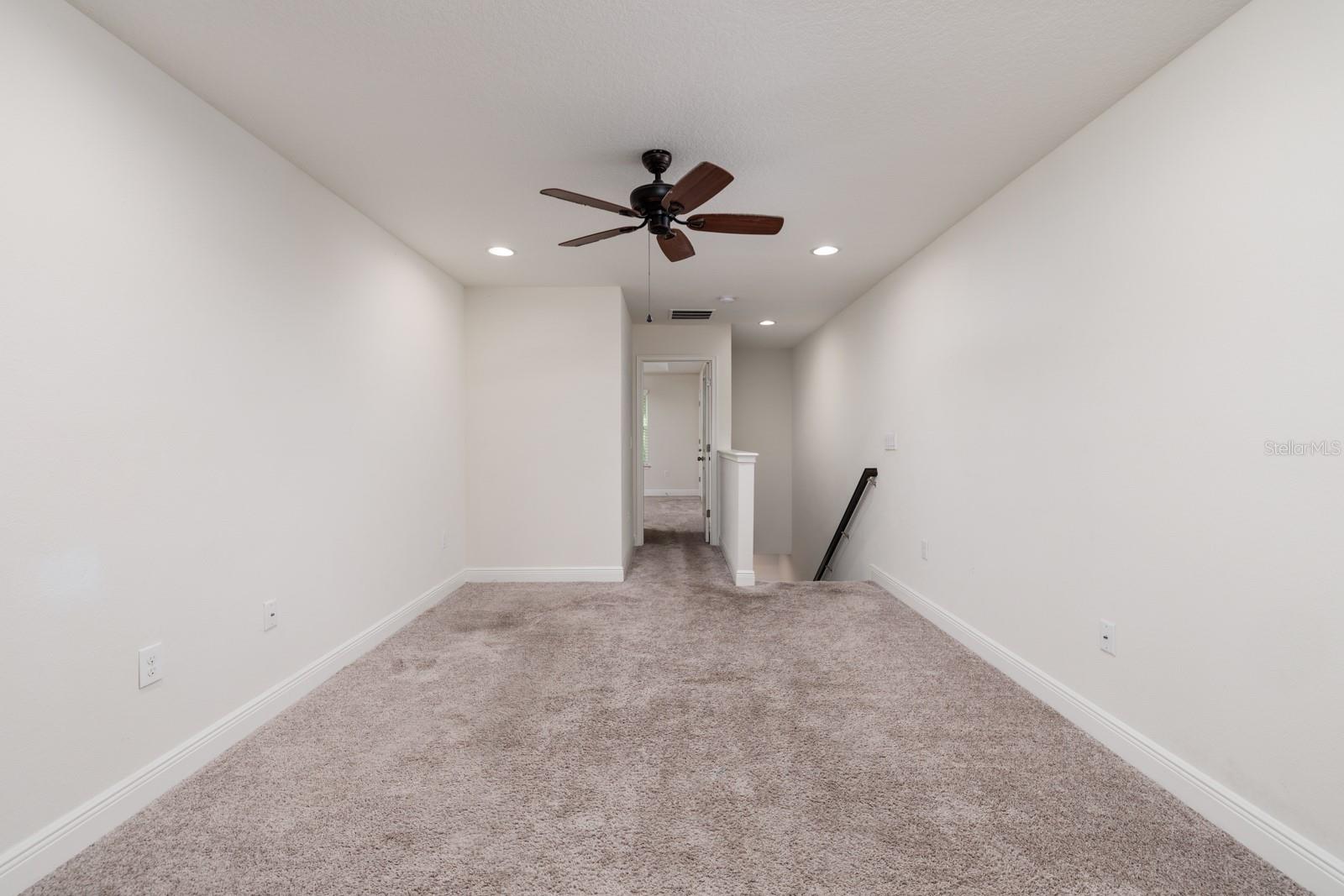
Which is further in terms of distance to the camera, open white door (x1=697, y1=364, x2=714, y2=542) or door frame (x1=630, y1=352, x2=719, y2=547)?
open white door (x1=697, y1=364, x2=714, y2=542)

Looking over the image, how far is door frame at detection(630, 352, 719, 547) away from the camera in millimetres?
5527

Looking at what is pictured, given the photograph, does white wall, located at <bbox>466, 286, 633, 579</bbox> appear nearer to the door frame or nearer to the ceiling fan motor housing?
the door frame

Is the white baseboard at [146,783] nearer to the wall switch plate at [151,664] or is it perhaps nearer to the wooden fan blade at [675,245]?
the wall switch plate at [151,664]

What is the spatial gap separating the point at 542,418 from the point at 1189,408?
3591 millimetres

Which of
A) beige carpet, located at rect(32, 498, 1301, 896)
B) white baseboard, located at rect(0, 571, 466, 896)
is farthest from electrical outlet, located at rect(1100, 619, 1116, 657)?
white baseboard, located at rect(0, 571, 466, 896)

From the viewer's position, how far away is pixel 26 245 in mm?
1394

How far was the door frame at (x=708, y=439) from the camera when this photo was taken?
553cm

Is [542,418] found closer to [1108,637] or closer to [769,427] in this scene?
[1108,637]

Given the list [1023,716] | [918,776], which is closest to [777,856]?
[918,776]

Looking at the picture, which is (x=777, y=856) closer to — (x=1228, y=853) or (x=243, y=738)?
(x=1228, y=853)

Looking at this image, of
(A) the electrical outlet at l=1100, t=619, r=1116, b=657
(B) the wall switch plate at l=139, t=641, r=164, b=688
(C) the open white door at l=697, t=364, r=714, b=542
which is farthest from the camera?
(C) the open white door at l=697, t=364, r=714, b=542

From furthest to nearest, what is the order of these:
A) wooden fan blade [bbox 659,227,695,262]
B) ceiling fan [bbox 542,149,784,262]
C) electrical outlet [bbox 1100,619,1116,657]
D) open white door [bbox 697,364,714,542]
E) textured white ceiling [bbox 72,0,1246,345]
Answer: open white door [bbox 697,364,714,542] → wooden fan blade [bbox 659,227,695,262] → ceiling fan [bbox 542,149,784,262] → electrical outlet [bbox 1100,619,1116,657] → textured white ceiling [bbox 72,0,1246,345]

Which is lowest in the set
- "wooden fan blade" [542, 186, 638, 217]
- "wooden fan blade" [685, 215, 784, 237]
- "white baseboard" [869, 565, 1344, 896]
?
"white baseboard" [869, 565, 1344, 896]

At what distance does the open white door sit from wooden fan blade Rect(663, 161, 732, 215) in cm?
374
